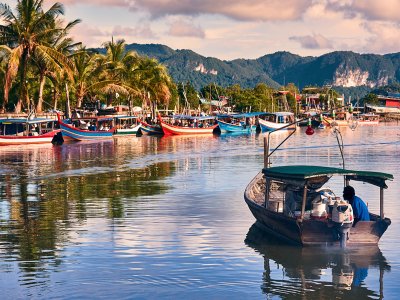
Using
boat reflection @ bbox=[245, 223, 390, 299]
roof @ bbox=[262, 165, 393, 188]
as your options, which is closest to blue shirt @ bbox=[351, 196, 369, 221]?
boat reflection @ bbox=[245, 223, 390, 299]

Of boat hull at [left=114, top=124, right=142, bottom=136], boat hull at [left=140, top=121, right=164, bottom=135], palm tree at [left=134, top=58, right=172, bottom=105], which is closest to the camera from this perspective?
boat hull at [left=114, top=124, right=142, bottom=136]

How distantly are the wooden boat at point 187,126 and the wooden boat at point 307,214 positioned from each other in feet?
227

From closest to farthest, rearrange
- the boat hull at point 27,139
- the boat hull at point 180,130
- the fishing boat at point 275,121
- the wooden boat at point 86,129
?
1. the boat hull at point 27,139
2. the wooden boat at point 86,129
3. the boat hull at point 180,130
4. the fishing boat at point 275,121

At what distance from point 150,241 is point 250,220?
14.7 ft

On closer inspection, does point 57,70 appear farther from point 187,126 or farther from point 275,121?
point 275,121

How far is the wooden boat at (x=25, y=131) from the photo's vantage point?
211ft

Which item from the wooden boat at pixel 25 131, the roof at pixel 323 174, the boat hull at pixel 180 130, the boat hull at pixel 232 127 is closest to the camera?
the roof at pixel 323 174

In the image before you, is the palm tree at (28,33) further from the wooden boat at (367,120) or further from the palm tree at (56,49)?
the wooden boat at (367,120)

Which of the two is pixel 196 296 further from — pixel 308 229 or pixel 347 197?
pixel 347 197

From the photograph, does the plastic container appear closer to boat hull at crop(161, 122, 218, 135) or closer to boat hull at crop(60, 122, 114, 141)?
boat hull at crop(60, 122, 114, 141)

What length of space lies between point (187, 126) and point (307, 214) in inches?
3257

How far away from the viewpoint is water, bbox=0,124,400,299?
15.9 m

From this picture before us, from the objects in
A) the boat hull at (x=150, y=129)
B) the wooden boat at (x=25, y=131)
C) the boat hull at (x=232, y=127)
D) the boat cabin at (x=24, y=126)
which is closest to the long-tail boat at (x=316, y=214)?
the wooden boat at (x=25, y=131)

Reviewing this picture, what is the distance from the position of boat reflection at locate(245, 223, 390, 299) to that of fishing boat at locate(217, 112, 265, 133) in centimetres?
8304
